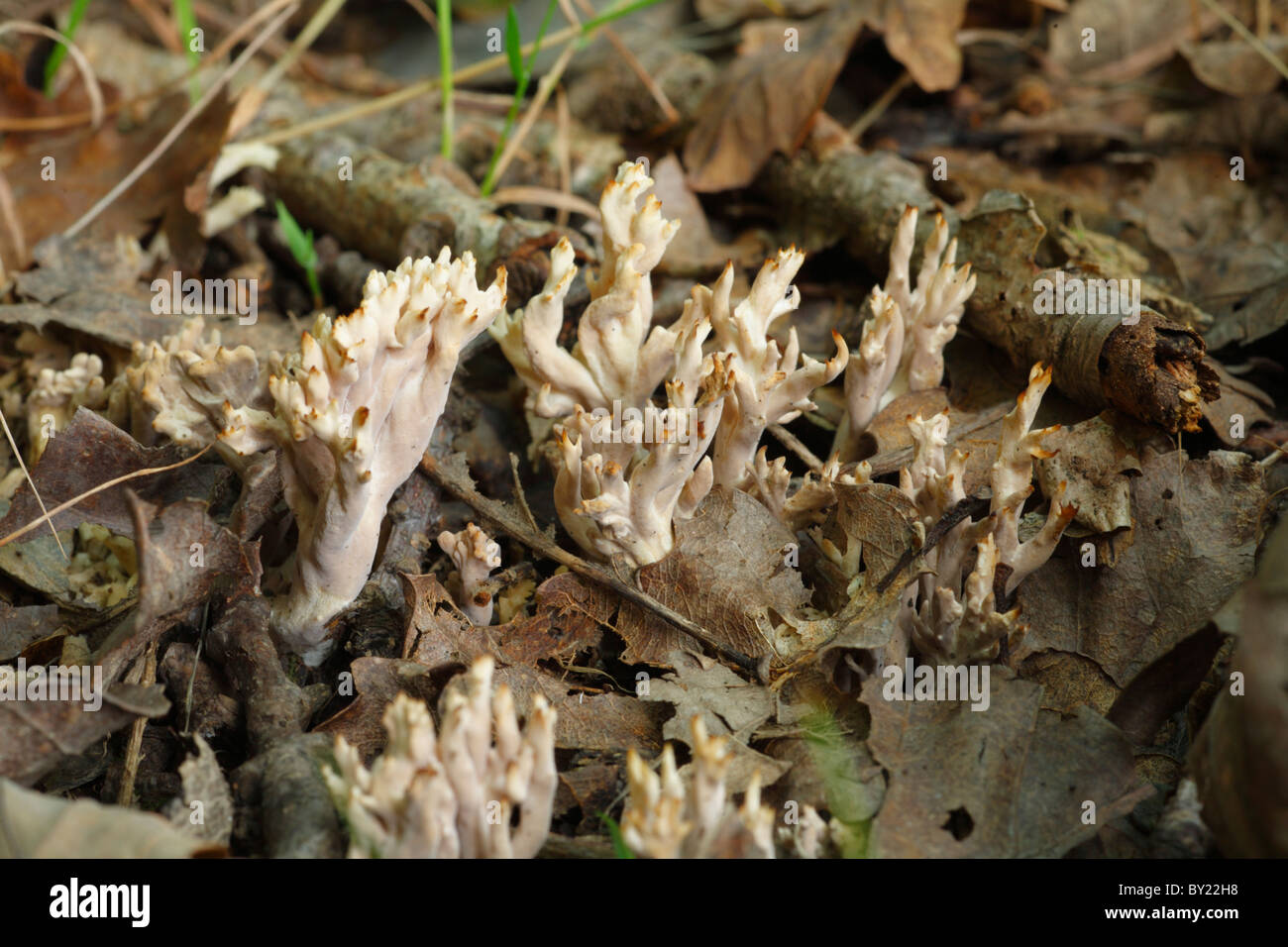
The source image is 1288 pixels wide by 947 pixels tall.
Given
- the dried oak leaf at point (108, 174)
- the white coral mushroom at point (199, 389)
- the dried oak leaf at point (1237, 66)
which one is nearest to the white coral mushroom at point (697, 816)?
the white coral mushroom at point (199, 389)

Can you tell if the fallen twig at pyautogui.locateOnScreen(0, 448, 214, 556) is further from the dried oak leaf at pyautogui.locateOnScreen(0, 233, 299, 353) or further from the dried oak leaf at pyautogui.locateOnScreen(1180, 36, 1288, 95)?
the dried oak leaf at pyautogui.locateOnScreen(1180, 36, 1288, 95)

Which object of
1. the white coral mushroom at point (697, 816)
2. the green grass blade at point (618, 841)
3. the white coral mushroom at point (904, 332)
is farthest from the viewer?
the white coral mushroom at point (904, 332)

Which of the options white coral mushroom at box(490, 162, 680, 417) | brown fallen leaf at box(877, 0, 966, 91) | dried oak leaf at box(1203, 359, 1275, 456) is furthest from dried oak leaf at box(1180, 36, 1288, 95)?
white coral mushroom at box(490, 162, 680, 417)

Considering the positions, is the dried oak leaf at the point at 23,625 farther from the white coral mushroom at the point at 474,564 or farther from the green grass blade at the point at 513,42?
the green grass blade at the point at 513,42

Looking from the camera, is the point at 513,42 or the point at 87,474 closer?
the point at 87,474

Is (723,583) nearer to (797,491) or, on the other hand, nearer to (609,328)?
(797,491)

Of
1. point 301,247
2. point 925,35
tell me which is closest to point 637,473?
point 301,247

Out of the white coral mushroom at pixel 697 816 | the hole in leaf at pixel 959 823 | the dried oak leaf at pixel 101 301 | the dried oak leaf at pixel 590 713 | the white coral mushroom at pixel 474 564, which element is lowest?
the hole in leaf at pixel 959 823
